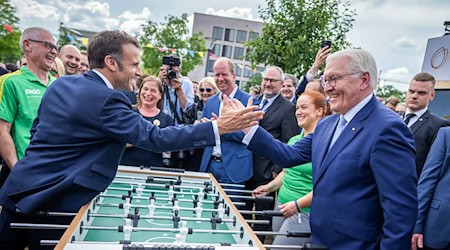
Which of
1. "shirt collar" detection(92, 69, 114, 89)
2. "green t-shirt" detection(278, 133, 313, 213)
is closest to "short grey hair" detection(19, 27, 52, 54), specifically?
"shirt collar" detection(92, 69, 114, 89)

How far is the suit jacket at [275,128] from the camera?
458 centimetres

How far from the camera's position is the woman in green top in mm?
2859

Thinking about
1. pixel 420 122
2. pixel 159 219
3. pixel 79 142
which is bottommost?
pixel 159 219

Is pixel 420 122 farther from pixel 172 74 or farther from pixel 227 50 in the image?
pixel 227 50

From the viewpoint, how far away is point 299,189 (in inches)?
128

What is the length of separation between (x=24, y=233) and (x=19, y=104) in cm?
124

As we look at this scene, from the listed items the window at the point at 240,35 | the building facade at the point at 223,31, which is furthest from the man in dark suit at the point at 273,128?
the window at the point at 240,35

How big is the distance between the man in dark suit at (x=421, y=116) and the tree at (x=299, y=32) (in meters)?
3.85

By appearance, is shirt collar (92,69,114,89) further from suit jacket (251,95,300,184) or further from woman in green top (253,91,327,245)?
suit jacket (251,95,300,184)

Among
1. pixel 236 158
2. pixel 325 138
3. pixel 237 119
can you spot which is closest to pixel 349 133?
pixel 325 138

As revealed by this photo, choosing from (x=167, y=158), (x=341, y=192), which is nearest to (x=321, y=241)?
(x=341, y=192)

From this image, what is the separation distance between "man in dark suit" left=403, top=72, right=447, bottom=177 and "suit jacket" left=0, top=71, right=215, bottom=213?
2.80 m

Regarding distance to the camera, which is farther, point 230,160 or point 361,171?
point 230,160

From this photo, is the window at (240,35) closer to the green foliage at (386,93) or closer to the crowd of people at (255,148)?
the green foliage at (386,93)
